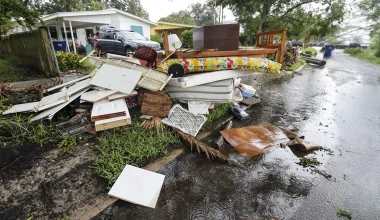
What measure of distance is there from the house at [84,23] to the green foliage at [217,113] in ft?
39.6

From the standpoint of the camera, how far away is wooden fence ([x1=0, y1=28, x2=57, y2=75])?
530 centimetres

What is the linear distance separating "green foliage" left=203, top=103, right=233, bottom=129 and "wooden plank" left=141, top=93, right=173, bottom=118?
2.84 ft

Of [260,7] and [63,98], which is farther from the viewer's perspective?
[260,7]

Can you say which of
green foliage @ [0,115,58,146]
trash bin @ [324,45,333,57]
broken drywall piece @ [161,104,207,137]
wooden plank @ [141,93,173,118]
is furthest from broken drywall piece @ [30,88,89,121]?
trash bin @ [324,45,333,57]

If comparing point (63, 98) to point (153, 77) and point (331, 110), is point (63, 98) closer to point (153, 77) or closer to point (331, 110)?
point (153, 77)

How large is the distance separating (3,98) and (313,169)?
5896mm

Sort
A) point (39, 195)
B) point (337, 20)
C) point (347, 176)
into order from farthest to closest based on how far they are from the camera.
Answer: point (337, 20) → point (347, 176) → point (39, 195)

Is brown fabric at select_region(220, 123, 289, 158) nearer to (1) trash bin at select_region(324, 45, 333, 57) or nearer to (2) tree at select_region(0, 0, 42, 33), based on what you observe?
(2) tree at select_region(0, 0, 42, 33)

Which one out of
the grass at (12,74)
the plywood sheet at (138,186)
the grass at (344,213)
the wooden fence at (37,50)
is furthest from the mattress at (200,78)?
the grass at (12,74)

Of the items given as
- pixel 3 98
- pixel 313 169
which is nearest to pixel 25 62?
pixel 3 98

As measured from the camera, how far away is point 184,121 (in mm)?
3506

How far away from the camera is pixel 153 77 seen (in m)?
3.66

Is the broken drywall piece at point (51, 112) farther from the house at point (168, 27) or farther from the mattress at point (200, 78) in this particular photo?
the house at point (168, 27)

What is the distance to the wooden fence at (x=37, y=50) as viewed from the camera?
17.4 ft
